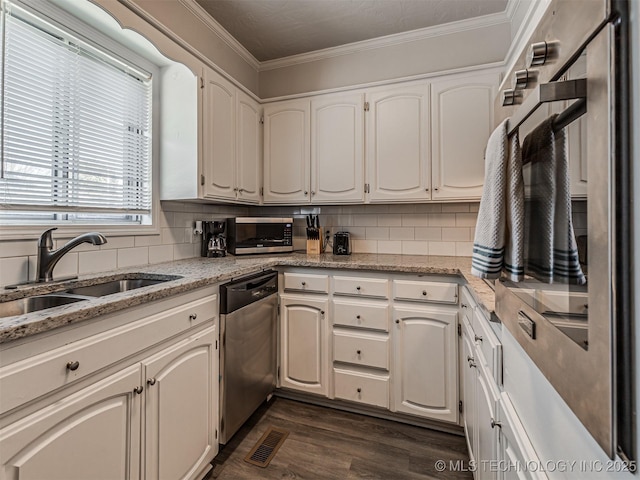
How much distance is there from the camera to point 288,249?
258 cm

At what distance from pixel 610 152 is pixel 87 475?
145 centimetres

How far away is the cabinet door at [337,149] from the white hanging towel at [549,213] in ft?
5.92

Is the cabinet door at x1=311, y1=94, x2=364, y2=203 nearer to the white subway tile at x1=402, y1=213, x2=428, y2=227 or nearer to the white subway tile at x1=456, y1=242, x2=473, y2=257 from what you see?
the white subway tile at x1=402, y1=213, x2=428, y2=227

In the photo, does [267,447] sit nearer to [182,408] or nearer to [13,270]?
[182,408]

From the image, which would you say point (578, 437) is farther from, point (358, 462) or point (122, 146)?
point (122, 146)

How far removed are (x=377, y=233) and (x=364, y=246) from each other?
0.51ft

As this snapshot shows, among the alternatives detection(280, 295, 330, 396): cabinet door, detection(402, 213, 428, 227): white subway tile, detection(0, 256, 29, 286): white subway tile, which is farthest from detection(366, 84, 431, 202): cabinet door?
detection(0, 256, 29, 286): white subway tile

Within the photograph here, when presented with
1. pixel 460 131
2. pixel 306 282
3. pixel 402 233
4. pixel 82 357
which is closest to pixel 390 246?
pixel 402 233

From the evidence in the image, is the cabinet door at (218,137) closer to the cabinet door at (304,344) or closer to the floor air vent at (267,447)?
the cabinet door at (304,344)

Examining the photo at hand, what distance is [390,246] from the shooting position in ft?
8.53

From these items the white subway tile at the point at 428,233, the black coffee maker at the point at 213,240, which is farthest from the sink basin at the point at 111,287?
the white subway tile at the point at 428,233

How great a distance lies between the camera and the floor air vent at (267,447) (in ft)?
5.32

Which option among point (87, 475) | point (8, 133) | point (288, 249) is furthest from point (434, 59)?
point (87, 475)

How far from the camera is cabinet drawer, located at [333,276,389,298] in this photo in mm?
1958
